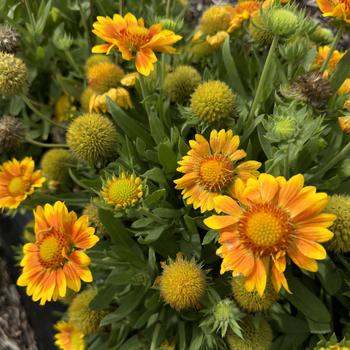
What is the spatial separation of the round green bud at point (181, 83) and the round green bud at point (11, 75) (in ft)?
1.86

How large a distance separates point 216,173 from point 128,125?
524 millimetres

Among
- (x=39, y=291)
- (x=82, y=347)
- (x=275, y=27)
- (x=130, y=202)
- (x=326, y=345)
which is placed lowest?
(x=82, y=347)

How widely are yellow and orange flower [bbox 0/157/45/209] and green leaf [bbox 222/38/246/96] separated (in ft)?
2.91

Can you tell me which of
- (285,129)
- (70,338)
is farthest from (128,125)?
(70,338)

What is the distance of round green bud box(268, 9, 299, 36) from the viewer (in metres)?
1.33

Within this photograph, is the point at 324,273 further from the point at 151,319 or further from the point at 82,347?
the point at 82,347

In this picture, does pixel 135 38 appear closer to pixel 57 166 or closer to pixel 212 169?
pixel 212 169

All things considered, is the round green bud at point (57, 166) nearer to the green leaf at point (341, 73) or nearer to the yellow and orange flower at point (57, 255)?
the yellow and orange flower at point (57, 255)

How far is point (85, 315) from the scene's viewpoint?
5.55 feet

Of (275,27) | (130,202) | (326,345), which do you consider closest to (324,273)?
(326,345)

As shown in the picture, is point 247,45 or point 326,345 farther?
point 247,45

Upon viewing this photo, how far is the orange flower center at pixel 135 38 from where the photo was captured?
145 cm

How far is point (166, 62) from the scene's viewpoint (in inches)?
A: 81.3

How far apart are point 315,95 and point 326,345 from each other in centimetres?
77
